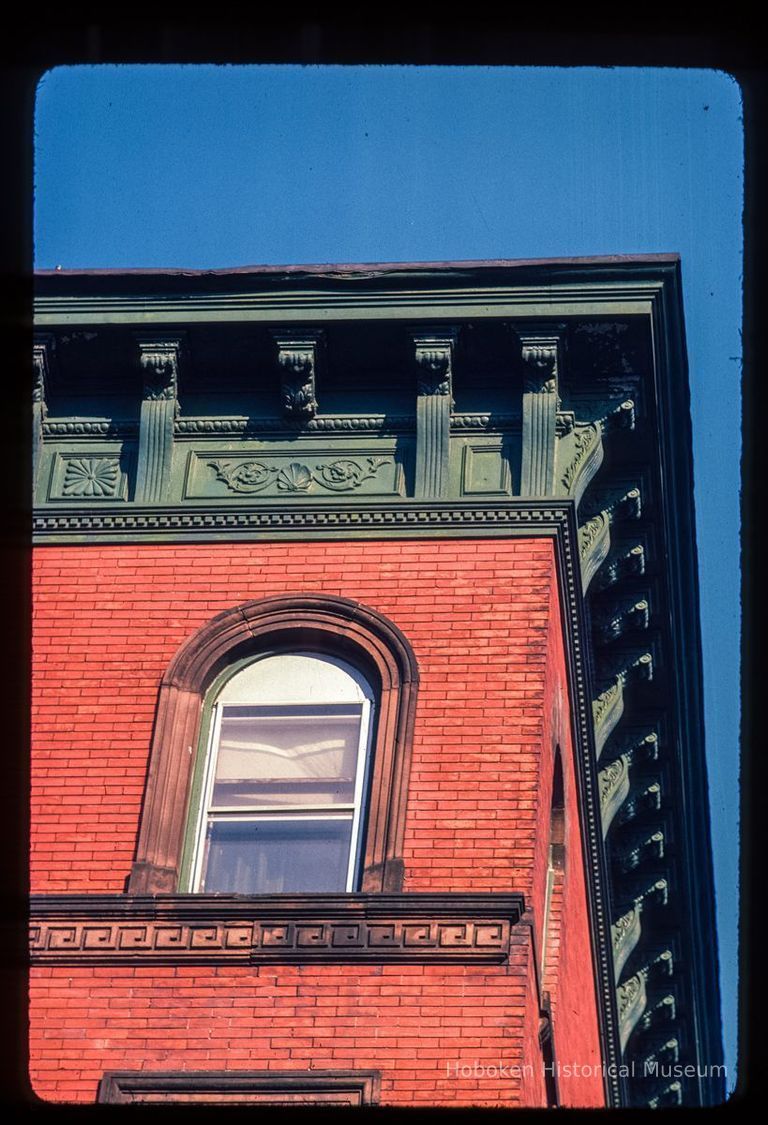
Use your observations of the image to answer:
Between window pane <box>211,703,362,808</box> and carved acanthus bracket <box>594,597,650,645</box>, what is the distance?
3444mm

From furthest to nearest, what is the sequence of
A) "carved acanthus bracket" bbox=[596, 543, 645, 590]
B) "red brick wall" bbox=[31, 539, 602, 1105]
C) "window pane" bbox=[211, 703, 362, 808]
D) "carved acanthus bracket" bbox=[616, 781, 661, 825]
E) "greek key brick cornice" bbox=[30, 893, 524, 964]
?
"carved acanthus bracket" bbox=[616, 781, 661, 825]
"carved acanthus bracket" bbox=[596, 543, 645, 590]
"window pane" bbox=[211, 703, 362, 808]
"greek key brick cornice" bbox=[30, 893, 524, 964]
"red brick wall" bbox=[31, 539, 602, 1105]

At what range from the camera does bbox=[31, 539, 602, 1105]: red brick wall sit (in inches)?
424

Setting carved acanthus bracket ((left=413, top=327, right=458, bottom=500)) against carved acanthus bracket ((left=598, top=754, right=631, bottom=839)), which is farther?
carved acanthus bracket ((left=598, top=754, right=631, bottom=839))

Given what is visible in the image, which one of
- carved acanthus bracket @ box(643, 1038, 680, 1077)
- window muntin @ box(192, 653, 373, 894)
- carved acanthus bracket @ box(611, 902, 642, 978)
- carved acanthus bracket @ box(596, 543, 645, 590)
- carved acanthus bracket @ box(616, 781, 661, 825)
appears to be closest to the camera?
window muntin @ box(192, 653, 373, 894)

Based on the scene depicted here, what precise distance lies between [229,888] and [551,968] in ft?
9.63

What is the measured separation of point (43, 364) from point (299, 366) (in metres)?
1.65

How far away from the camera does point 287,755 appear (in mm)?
12320

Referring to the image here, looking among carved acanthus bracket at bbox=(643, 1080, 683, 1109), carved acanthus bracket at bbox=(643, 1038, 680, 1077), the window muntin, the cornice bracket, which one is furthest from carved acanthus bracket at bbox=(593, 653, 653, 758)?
carved acanthus bracket at bbox=(643, 1080, 683, 1109)

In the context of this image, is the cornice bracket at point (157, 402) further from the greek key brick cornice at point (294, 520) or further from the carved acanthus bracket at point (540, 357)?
the carved acanthus bracket at point (540, 357)

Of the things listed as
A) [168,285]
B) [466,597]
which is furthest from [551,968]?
[168,285]

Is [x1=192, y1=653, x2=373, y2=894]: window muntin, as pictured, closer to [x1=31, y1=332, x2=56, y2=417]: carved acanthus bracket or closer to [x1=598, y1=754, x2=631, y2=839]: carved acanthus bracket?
[x1=31, y1=332, x2=56, y2=417]: carved acanthus bracket

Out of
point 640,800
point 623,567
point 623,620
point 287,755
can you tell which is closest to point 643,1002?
point 640,800

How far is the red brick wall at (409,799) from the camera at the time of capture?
1078 centimetres

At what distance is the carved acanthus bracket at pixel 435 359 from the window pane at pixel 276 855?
2967 millimetres
